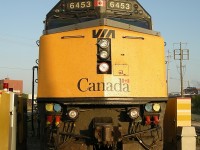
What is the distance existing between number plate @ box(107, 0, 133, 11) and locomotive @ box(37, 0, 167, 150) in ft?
3.63

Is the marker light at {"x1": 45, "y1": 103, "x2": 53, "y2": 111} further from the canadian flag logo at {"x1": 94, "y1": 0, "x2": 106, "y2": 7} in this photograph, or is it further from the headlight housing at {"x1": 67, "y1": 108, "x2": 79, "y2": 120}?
the canadian flag logo at {"x1": 94, "y1": 0, "x2": 106, "y2": 7}

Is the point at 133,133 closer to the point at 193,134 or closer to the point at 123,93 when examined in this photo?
the point at 123,93

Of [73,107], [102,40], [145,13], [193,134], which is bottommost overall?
[193,134]

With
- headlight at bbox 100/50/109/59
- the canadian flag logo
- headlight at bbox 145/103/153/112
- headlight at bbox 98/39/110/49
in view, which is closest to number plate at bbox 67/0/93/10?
the canadian flag logo

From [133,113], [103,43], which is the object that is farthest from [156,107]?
[103,43]

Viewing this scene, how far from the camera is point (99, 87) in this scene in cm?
642

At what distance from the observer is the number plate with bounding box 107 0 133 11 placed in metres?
7.81

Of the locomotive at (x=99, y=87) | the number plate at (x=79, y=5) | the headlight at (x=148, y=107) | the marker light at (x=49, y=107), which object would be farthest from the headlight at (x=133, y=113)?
the number plate at (x=79, y=5)

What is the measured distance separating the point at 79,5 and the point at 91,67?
79.8 inches

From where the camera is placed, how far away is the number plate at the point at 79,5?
25.6 feet

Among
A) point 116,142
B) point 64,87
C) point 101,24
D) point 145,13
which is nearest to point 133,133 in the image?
point 116,142

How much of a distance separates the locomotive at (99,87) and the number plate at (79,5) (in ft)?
3.76

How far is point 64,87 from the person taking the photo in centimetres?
649

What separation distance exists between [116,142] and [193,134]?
87.2 inches
